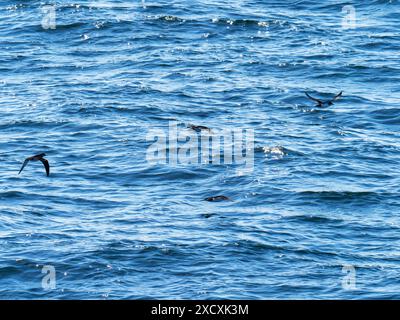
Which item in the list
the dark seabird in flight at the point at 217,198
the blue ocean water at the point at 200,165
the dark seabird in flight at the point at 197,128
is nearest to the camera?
the blue ocean water at the point at 200,165

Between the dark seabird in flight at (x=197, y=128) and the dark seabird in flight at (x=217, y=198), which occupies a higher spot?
the dark seabird in flight at (x=197, y=128)

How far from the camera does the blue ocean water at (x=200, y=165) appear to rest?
31.0m

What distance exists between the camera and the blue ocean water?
31.0 meters

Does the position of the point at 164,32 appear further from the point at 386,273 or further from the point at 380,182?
the point at 386,273

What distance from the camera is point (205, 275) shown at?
1199 inches

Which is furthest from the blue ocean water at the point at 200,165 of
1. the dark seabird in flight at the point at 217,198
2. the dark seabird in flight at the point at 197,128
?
the dark seabird in flight at the point at 197,128

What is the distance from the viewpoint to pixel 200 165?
39.6 m

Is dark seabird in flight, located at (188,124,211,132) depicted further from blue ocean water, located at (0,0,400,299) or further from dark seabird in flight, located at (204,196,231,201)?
dark seabird in flight, located at (204,196,231,201)

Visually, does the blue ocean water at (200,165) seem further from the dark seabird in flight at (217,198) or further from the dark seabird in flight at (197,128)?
the dark seabird in flight at (197,128)

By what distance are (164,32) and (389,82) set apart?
11300mm

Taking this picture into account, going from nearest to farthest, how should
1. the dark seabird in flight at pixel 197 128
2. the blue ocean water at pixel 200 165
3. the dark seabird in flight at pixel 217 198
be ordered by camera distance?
the blue ocean water at pixel 200 165 < the dark seabird in flight at pixel 217 198 < the dark seabird in flight at pixel 197 128

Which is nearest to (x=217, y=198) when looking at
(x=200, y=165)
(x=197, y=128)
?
(x=200, y=165)

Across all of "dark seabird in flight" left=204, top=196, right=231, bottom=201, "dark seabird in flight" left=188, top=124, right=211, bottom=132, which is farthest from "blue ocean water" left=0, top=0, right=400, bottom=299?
"dark seabird in flight" left=188, top=124, right=211, bottom=132
